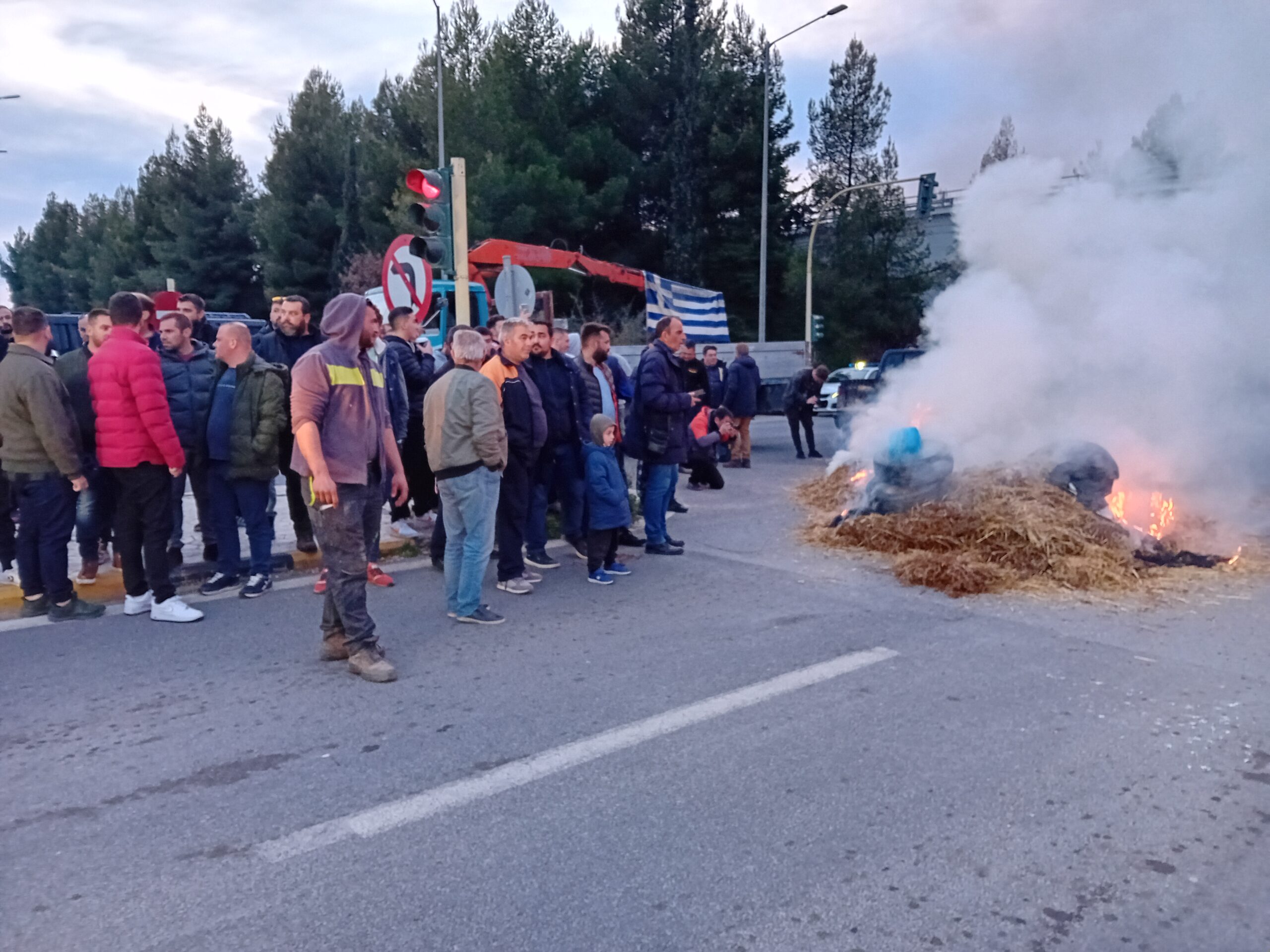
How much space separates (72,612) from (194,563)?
3.90ft

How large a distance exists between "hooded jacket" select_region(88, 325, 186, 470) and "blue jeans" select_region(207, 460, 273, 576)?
738mm

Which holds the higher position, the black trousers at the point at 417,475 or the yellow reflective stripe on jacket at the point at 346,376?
the yellow reflective stripe on jacket at the point at 346,376

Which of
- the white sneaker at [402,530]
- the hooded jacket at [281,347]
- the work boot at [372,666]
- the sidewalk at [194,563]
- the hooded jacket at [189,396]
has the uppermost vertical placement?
the hooded jacket at [281,347]


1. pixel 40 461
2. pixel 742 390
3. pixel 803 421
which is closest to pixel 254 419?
pixel 40 461

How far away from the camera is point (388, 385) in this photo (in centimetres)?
751

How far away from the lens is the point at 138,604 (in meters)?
6.18

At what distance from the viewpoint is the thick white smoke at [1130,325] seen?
9.30 metres

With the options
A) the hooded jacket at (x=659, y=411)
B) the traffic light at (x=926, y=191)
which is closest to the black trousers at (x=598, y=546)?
the hooded jacket at (x=659, y=411)

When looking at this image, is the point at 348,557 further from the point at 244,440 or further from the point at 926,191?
the point at 926,191

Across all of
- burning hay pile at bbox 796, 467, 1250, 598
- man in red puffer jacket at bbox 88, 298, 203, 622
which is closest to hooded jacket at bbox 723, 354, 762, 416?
burning hay pile at bbox 796, 467, 1250, 598

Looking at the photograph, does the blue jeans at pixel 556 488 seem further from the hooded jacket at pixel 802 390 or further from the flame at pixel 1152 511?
the hooded jacket at pixel 802 390

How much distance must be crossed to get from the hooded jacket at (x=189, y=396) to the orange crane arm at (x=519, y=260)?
8670 millimetres

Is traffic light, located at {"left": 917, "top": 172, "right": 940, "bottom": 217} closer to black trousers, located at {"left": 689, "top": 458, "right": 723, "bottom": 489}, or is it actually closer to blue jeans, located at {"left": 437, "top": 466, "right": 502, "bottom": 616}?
black trousers, located at {"left": 689, "top": 458, "right": 723, "bottom": 489}

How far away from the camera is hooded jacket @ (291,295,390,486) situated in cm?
489
